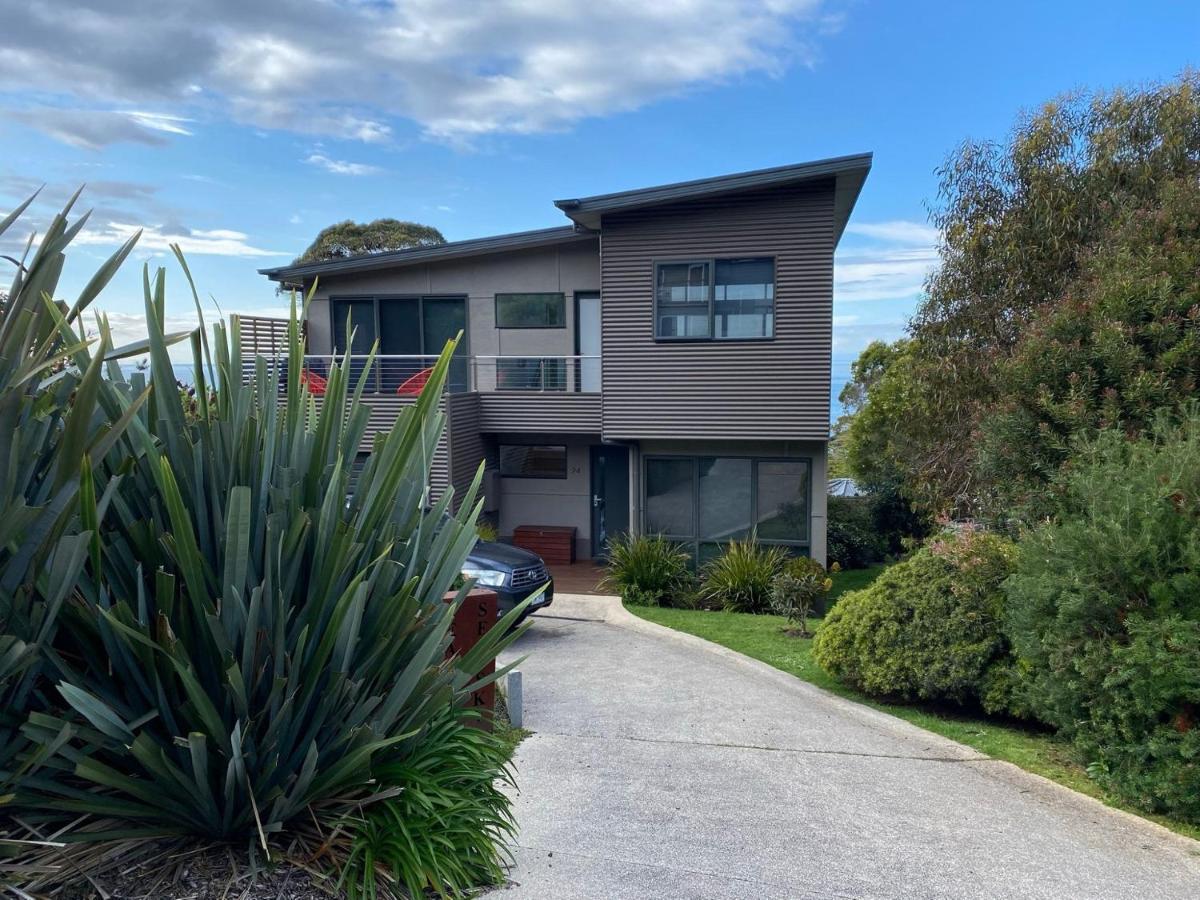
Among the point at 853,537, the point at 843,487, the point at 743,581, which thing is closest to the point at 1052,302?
the point at 743,581

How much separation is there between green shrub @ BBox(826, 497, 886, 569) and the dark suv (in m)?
9.52

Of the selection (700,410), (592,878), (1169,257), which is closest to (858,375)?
(700,410)

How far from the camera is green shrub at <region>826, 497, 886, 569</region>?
20344mm

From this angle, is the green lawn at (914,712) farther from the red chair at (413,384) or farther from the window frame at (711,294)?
the red chair at (413,384)

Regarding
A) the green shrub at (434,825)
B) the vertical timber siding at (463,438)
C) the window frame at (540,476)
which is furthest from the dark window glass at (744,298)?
the green shrub at (434,825)

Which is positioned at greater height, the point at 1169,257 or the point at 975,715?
the point at 1169,257

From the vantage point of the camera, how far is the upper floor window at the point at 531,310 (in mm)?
18328

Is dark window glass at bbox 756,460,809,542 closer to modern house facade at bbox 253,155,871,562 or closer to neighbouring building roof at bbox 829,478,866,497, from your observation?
modern house facade at bbox 253,155,871,562

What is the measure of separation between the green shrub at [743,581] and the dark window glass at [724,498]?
41.2 inches

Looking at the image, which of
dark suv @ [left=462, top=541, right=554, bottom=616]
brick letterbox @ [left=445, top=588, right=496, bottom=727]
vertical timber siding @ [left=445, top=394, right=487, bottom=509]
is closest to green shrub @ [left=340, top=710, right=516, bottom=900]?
brick letterbox @ [left=445, top=588, right=496, bottom=727]

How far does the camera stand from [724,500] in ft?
55.3

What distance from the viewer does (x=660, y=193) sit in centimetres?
1524

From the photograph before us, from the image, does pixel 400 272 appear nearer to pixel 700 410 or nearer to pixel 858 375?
pixel 700 410

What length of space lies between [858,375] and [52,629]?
33584 millimetres
